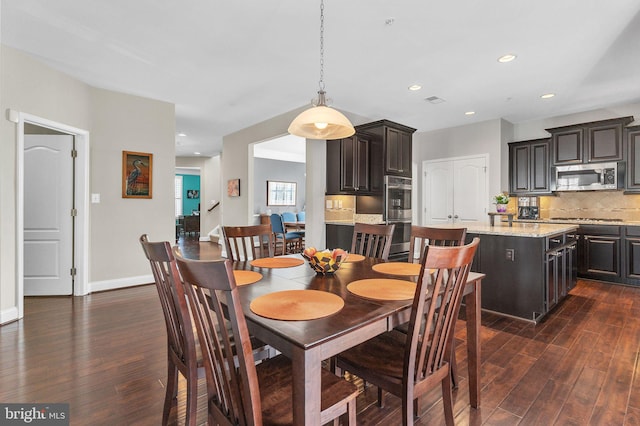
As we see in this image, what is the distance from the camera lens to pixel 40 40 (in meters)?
3.00

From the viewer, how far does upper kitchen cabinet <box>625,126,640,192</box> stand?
4.52 metres

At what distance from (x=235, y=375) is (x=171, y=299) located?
57cm

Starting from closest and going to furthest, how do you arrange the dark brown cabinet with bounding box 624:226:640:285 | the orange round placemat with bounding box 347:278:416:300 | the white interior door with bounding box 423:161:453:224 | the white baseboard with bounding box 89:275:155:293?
the orange round placemat with bounding box 347:278:416:300 < the white baseboard with bounding box 89:275:155:293 < the dark brown cabinet with bounding box 624:226:640:285 < the white interior door with bounding box 423:161:453:224

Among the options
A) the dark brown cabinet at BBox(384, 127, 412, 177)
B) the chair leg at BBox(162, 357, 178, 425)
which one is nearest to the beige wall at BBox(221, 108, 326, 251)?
the dark brown cabinet at BBox(384, 127, 412, 177)

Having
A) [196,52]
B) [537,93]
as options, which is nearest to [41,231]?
[196,52]

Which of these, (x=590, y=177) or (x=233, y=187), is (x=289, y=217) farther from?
(x=590, y=177)

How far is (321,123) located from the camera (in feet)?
7.30

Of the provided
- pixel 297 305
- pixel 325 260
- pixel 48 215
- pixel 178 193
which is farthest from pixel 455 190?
pixel 178 193

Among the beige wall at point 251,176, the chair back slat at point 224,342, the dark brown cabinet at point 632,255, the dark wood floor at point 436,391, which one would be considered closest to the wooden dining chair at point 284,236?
the beige wall at point 251,176

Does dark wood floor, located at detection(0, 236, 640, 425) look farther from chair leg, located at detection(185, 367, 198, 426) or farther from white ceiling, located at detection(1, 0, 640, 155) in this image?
white ceiling, located at detection(1, 0, 640, 155)

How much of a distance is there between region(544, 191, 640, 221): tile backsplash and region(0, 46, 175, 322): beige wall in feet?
21.3

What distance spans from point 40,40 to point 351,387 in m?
4.03

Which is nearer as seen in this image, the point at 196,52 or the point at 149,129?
the point at 196,52

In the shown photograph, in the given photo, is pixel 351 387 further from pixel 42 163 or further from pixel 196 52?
pixel 42 163
